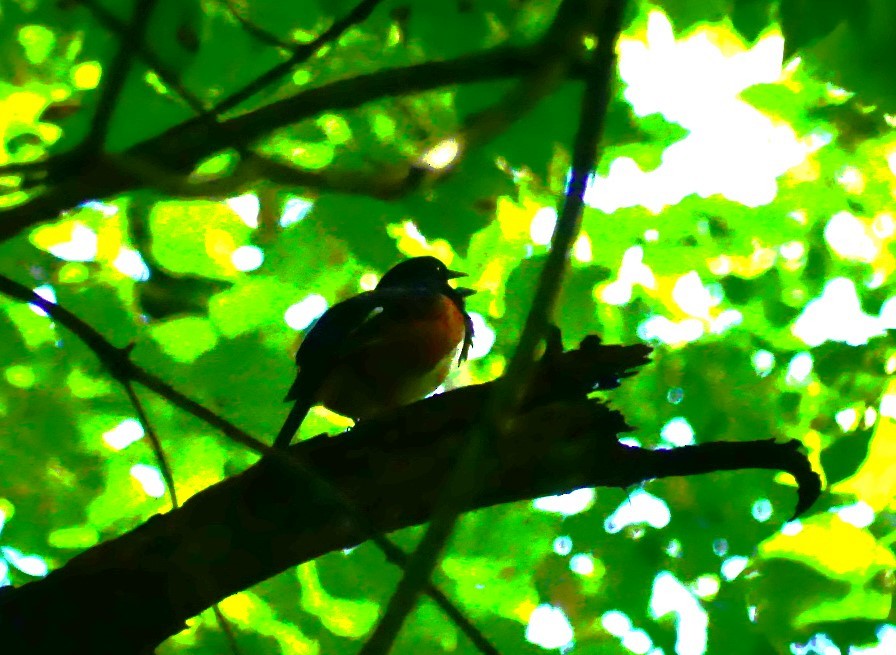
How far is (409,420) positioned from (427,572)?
4.74 ft

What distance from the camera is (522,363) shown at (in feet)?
4.81

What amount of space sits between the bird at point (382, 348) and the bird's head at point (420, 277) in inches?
12.4

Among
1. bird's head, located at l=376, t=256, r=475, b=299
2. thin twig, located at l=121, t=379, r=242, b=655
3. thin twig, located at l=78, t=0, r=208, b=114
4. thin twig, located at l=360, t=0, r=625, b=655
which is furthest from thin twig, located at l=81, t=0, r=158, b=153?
bird's head, located at l=376, t=256, r=475, b=299

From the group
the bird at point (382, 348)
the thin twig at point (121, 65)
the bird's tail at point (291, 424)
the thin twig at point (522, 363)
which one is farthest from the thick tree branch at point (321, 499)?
the bird at point (382, 348)

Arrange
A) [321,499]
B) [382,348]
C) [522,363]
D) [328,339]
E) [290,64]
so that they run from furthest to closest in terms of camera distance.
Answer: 1. [382,348]
2. [328,339]
3. [321,499]
4. [290,64]
5. [522,363]

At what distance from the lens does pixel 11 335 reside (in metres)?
3.74

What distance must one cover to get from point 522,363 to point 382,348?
296 cm

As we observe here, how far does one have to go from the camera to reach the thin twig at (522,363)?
1.33 meters

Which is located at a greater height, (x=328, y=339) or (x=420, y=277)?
(x=420, y=277)

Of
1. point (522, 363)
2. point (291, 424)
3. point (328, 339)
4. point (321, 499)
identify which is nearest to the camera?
point (522, 363)

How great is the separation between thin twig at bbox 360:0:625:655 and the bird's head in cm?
331

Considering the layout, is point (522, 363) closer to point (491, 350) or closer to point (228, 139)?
point (228, 139)

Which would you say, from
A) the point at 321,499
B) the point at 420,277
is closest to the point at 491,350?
the point at 420,277

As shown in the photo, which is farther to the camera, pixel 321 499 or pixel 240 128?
pixel 321 499
